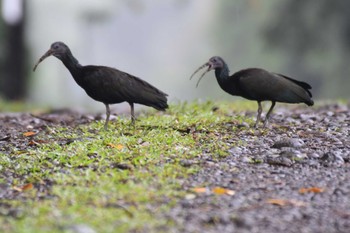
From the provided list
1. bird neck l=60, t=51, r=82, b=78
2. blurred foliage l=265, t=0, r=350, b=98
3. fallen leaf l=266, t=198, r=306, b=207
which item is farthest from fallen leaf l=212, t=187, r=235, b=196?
blurred foliage l=265, t=0, r=350, b=98

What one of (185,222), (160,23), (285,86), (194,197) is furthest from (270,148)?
(160,23)

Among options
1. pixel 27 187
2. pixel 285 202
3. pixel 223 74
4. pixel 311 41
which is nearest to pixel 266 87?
pixel 223 74

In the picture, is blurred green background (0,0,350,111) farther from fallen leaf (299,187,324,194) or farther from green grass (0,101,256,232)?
fallen leaf (299,187,324,194)

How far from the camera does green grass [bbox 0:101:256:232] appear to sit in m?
5.68

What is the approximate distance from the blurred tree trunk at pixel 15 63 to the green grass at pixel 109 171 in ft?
42.1

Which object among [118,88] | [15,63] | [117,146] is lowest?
[117,146]

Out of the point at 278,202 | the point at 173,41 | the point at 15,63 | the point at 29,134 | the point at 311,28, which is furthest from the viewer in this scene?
the point at 173,41

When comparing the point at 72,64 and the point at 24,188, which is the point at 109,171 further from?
the point at 72,64

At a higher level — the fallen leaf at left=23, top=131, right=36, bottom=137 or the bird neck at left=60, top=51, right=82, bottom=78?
the bird neck at left=60, top=51, right=82, bottom=78

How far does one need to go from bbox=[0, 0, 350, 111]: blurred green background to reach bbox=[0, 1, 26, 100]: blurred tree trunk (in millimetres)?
29

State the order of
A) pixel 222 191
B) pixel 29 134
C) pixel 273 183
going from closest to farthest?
pixel 222 191 < pixel 273 183 < pixel 29 134

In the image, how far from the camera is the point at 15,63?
74.3 feet

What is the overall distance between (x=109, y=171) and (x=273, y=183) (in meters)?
1.50

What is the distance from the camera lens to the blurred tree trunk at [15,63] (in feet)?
73.7
